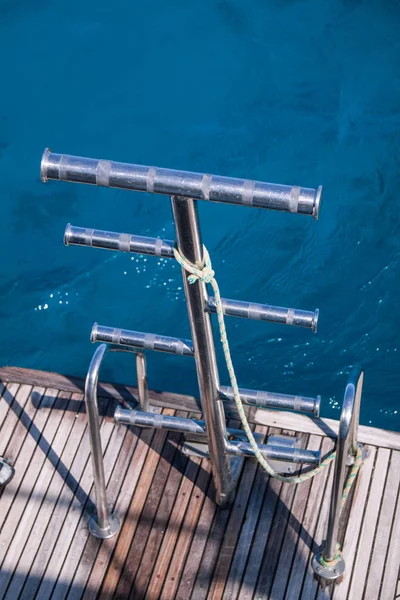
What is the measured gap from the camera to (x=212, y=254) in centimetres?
620

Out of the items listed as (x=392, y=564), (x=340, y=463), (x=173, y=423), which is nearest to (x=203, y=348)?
(x=173, y=423)

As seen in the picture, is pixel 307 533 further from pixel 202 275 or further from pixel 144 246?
pixel 144 246

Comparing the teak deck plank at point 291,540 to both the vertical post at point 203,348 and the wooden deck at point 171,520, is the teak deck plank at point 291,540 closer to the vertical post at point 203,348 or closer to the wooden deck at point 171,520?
the wooden deck at point 171,520

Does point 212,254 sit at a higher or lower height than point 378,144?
lower

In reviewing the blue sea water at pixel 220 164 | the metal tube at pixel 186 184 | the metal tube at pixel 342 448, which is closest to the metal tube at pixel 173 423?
the metal tube at pixel 342 448

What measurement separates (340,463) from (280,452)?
10.7 inches

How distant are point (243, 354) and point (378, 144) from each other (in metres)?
2.09

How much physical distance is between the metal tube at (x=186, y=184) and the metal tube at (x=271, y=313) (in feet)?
1.63

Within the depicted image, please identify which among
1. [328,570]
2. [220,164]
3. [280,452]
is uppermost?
[220,164]

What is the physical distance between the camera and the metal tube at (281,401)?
3137mm

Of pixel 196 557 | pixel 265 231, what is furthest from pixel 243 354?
pixel 196 557

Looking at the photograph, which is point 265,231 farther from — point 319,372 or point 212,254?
point 319,372

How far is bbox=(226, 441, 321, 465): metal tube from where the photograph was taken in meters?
3.31

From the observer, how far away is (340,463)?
10.4 ft
